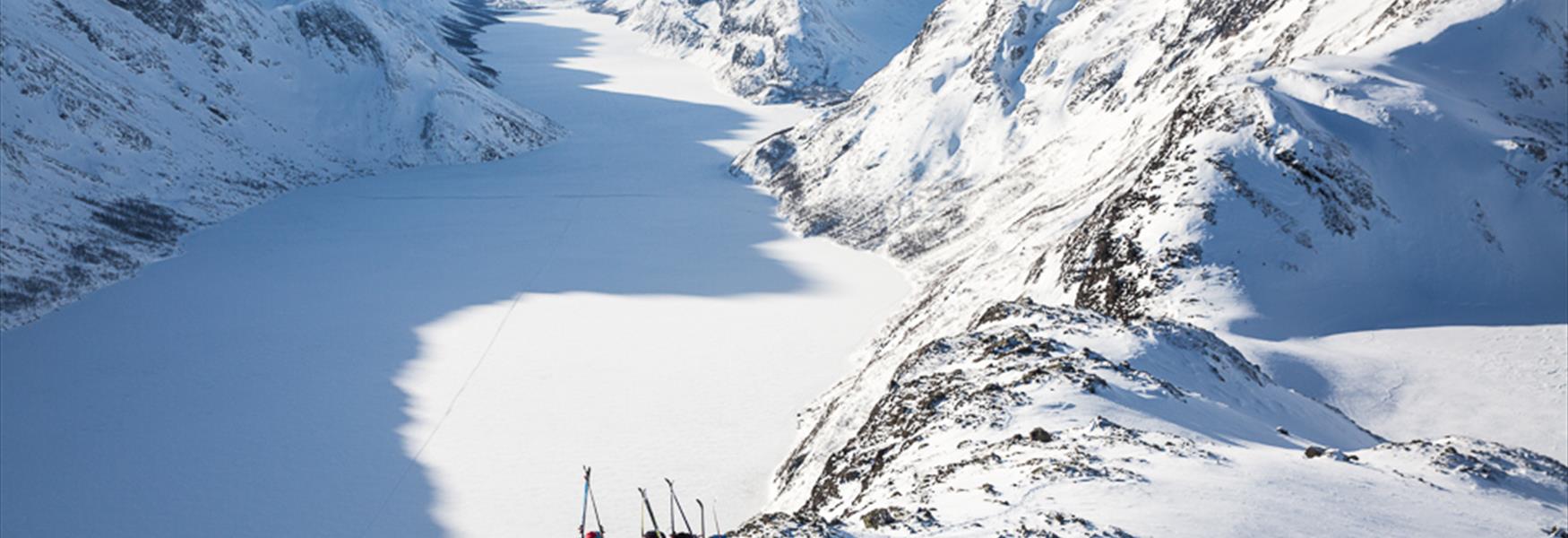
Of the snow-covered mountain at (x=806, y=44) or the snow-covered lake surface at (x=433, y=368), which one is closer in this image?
the snow-covered lake surface at (x=433, y=368)

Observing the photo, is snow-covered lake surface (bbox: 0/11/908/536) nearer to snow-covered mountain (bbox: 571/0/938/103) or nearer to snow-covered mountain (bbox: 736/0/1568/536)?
snow-covered mountain (bbox: 736/0/1568/536)

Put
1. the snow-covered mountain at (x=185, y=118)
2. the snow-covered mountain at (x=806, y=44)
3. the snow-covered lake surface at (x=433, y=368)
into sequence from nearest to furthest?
the snow-covered lake surface at (x=433, y=368) → the snow-covered mountain at (x=185, y=118) → the snow-covered mountain at (x=806, y=44)

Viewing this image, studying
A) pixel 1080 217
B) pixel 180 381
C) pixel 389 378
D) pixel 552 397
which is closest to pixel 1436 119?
pixel 1080 217

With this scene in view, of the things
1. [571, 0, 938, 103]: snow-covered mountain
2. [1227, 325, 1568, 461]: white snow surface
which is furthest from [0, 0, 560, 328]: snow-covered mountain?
[1227, 325, 1568, 461]: white snow surface

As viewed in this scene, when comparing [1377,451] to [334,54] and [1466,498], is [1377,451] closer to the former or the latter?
[1466,498]

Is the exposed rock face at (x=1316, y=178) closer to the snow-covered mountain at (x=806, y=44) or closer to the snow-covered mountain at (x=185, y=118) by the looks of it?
the snow-covered mountain at (x=185, y=118)

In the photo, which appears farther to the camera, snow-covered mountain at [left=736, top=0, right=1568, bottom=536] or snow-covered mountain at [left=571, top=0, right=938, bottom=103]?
snow-covered mountain at [left=571, top=0, right=938, bottom=103]

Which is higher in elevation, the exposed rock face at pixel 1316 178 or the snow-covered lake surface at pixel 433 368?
the exposed rock face at pixel 1316 178

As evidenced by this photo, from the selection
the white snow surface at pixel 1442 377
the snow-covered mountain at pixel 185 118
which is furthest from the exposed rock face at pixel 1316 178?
the snow-covered mountain at pixel 185 118
